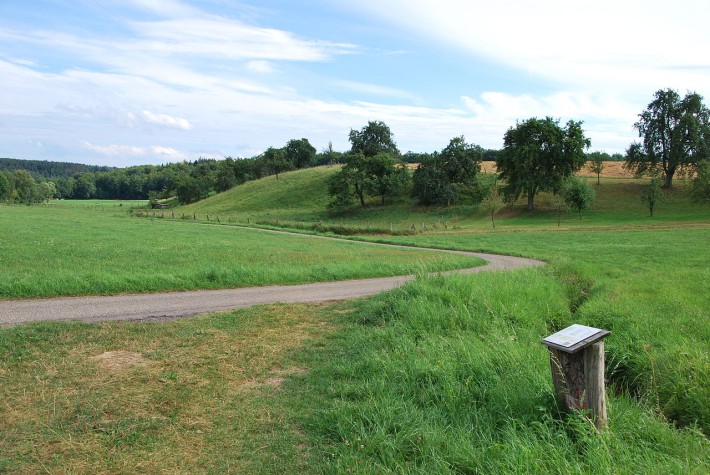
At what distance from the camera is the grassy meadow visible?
4.79 metres

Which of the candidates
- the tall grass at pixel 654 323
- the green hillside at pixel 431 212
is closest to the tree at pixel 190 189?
the green hillside at pixel 431 212

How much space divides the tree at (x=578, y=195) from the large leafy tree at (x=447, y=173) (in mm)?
16711

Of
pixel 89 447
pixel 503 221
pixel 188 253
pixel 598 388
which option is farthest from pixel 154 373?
pixel 503 221

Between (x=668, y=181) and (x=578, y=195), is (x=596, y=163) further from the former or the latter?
(x=578, y=195)

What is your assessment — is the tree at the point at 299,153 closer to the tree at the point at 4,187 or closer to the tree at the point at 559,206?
the tree at the point at 4,187

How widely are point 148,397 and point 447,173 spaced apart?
70.5 m

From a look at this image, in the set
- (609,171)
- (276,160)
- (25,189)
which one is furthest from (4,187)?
(609,171)

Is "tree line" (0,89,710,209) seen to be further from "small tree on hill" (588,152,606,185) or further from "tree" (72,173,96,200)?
"tree" (72,173,96,200)

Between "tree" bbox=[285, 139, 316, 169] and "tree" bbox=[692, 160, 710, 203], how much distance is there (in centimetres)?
8797

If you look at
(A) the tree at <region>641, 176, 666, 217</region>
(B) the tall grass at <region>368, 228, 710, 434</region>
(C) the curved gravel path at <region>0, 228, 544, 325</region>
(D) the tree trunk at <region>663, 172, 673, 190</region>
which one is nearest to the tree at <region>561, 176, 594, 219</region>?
(A) the tree at <region>641, 176, 666, 217</region>

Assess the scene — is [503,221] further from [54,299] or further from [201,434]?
[201,434]

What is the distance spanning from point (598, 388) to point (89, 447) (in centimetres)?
532

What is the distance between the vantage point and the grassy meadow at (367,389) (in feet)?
15.7

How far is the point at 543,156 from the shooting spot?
64625 millimetres
